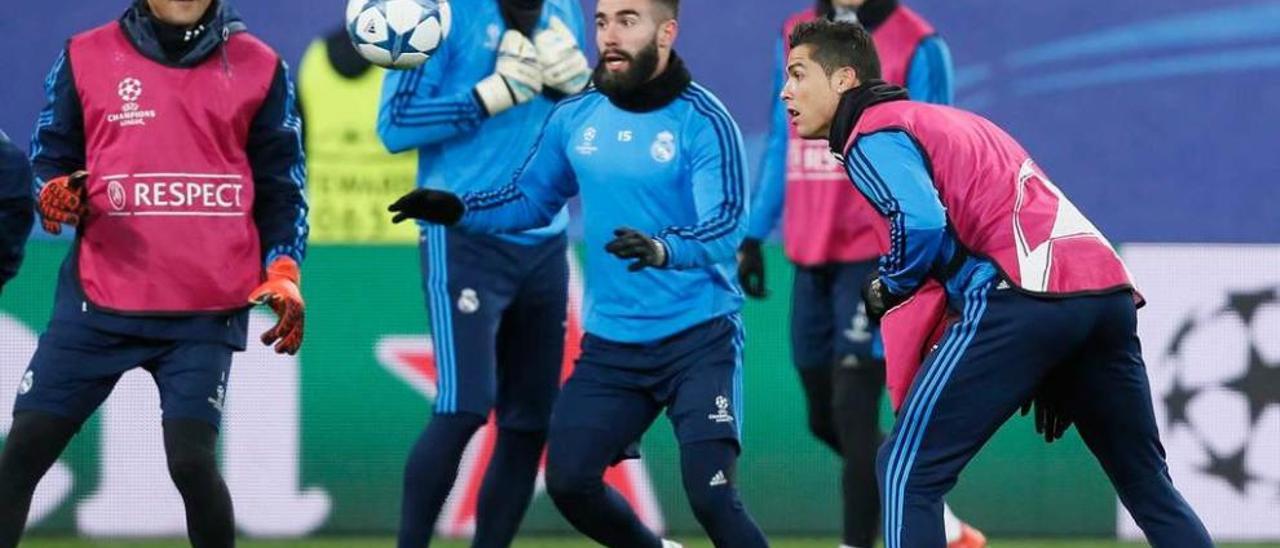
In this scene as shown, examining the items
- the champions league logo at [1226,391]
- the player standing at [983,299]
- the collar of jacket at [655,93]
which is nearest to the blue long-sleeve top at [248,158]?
the collar of jacket at [655,93]

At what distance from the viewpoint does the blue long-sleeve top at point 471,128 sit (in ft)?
23.2

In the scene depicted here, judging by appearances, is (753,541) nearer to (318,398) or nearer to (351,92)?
(318,398)

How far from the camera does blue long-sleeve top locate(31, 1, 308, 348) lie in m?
5.99

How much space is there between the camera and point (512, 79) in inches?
275

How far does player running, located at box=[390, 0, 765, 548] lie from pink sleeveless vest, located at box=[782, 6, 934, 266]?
42.7 inches

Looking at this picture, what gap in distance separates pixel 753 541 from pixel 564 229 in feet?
4.77

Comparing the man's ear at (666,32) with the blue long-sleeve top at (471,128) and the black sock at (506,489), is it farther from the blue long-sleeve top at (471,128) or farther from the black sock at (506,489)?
the black sock at (506,489)

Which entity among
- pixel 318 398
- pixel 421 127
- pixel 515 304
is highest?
pixel 421 127

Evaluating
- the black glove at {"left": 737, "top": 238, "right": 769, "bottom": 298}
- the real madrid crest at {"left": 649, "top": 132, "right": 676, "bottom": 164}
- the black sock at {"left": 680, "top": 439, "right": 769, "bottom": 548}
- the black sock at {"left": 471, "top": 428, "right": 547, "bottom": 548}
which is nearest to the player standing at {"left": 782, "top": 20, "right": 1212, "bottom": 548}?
the black sock at {"left": 680, "top": 439, "right": 769, "bottom": 548}

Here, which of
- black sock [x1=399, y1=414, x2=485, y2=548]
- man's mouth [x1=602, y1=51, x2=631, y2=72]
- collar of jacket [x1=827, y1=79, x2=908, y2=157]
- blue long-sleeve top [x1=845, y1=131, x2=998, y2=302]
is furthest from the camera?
black sock [x1=399, y1=414, x2=485, y2=548]

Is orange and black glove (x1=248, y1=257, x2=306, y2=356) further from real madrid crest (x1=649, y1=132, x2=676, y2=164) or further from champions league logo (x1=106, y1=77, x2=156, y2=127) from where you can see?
real madrid crest (x1=649, y1=132, x2=676, y2=164)

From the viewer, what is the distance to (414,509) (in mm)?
6777

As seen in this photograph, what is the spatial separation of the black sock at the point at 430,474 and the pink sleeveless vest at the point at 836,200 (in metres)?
1.42

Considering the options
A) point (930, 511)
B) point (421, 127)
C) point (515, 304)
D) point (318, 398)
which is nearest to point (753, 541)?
point (930, 511)
